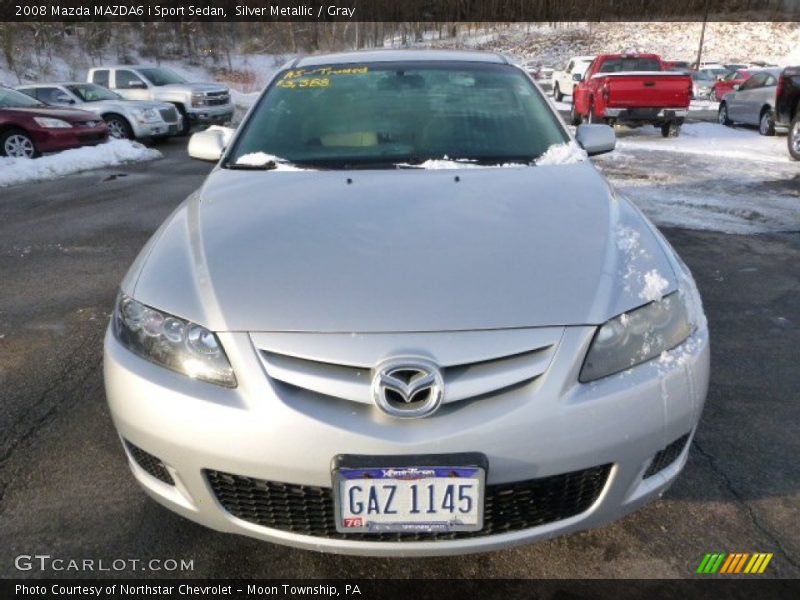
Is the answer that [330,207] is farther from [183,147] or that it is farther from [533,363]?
[183,147]

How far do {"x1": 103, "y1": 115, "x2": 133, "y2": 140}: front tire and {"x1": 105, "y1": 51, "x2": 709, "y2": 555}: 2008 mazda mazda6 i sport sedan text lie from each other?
499 inches

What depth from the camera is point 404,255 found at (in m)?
1.96

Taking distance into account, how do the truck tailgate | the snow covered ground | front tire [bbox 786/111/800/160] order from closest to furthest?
the snow covered ground
front tire [bbox 786/111/800/160]
the truck tailgate

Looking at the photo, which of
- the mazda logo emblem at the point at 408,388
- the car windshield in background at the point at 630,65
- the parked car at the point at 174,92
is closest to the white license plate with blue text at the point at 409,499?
the mazda logo emblem at the point at 408,388

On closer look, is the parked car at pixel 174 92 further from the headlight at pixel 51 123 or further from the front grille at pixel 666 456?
the front grille at pixel 666 456

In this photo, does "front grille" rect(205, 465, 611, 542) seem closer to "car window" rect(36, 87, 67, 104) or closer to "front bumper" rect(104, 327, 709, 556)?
"front bumper" rect(104, 327, 709, 556)

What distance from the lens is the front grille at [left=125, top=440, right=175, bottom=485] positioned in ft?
6.03

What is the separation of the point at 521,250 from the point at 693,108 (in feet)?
75.3

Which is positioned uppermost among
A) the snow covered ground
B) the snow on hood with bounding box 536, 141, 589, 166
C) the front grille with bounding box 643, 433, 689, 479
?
the snow on hood with bounding box 536, 141, 589, 166

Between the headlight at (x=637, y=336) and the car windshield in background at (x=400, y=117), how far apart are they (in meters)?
1.14

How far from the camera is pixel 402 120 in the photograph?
3070 millimetres

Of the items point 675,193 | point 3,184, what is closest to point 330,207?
point 675,193

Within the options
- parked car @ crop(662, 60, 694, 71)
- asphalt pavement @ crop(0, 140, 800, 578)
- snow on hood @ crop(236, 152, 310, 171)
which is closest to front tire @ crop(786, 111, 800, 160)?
asphalt pavement @ crop(0, 140, 800, 578)

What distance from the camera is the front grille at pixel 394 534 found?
1694 millimetres
